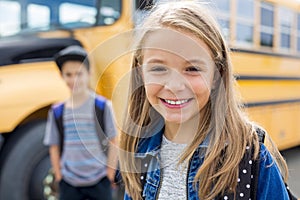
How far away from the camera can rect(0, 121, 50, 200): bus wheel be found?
9.61 ft

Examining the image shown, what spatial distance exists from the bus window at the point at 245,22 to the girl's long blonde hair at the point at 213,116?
125 inches

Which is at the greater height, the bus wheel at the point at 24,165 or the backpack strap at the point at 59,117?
the backpack strap at the point at 59,117

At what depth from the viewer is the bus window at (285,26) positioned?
4.72 metres

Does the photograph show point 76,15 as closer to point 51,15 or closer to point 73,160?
point 51,15

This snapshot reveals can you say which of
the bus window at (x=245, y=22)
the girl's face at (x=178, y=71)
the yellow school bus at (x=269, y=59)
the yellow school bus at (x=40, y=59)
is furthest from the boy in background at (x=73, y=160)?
the bus window at (x=245, y=22)

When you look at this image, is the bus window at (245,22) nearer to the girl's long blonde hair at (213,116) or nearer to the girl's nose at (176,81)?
the girl's long blonde hair at (213,116)

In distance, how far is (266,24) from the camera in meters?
4.46

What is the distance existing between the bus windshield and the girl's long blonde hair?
7.80 feet

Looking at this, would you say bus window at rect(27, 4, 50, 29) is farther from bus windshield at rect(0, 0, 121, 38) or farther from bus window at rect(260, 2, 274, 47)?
bus window at rect(260, 2, 274, 47)

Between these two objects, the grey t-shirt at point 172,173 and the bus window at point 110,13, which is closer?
the grey t-shirt at point 172,173

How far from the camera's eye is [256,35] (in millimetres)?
4281

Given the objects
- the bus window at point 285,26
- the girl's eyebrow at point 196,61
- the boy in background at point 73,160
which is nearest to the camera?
the girl's eyebrow at point 196,61

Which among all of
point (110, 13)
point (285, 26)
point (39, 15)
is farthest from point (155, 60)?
point (285, 26)

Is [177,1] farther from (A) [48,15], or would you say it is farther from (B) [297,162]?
(B) [297,162]
